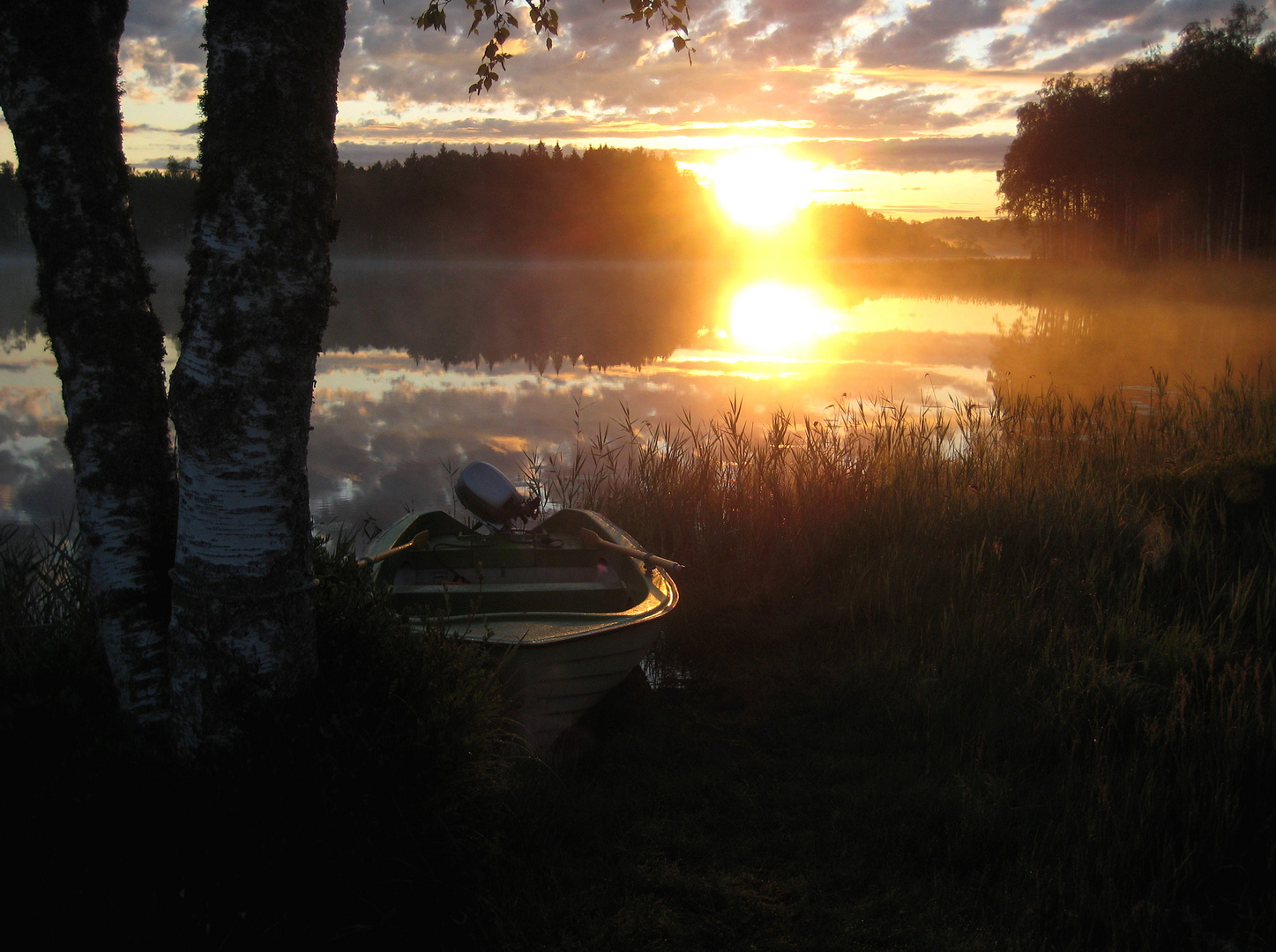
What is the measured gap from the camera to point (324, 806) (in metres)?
2.40

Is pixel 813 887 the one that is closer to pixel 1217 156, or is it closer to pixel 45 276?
pixel 45 276

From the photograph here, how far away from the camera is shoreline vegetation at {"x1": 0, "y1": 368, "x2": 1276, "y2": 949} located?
93.5 inches

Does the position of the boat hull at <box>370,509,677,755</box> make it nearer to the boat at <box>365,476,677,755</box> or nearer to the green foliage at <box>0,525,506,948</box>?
the boat at <box>365,476,677,755</box>

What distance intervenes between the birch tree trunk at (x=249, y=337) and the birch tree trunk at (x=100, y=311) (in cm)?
33

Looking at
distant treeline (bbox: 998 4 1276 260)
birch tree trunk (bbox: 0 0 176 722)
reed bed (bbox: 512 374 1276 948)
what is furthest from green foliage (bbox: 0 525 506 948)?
distant treeline (bbox: 998 4 1276 260)

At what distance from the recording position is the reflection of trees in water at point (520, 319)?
1986cm

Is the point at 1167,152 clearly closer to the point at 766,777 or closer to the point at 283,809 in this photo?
the point at 766,777

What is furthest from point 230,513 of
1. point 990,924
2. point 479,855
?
point 990,924

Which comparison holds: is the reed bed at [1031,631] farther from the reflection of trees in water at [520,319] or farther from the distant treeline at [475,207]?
the distant treeline at [475,207]

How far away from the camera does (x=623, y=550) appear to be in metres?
4.99

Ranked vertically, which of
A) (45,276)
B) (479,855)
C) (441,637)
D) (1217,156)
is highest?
(1217,156)

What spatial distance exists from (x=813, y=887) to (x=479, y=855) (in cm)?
120

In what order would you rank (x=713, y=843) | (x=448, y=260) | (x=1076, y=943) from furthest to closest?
(x=448, y=260), (x=713, y=843), (x=1076, y=943)

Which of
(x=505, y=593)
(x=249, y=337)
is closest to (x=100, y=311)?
(x=249, y=337)
